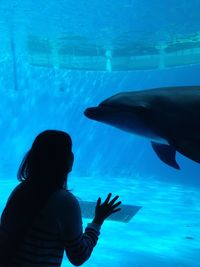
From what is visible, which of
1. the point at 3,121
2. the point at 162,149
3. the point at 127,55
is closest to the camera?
the point at 162,149

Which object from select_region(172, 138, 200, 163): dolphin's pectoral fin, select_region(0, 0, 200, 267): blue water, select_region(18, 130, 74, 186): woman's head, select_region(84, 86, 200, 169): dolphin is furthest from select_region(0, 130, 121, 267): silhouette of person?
select_region(0, 0, 200, 267): blue water

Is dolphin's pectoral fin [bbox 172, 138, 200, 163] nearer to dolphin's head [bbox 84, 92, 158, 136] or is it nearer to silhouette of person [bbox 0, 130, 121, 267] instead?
dolphin's head [bbox 84, 92, 158, 136]

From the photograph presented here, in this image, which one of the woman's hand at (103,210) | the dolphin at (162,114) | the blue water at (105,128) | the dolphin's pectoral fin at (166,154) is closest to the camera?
the dolphin at (162,114)

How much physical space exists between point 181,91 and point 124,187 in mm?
18836

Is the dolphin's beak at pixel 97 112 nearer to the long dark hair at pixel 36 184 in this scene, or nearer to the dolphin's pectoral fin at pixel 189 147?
the long dark hair at pixel 36 184

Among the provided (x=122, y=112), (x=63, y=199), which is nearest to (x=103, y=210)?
(x=63, y=199)

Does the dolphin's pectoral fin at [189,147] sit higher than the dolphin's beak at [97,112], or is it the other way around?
the dolphin's beak at [97,112]

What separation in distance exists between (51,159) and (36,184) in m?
0.18

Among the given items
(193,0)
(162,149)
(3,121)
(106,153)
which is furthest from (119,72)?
(162,149)

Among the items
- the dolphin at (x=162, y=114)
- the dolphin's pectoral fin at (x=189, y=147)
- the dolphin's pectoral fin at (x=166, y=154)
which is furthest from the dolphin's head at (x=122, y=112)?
the dolphin's pectoral fin at (x=166, y=154)

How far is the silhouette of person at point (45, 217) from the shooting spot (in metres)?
2.25

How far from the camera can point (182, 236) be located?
409 inches

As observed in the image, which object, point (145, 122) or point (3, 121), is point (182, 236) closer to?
point (145, 122)

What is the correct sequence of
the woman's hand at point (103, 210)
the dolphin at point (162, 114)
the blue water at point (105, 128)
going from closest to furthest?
1. the dolphin at point (162, 114)
2. the woman's hand at point (103, 210)
3. the blue water at point (105, 128)
